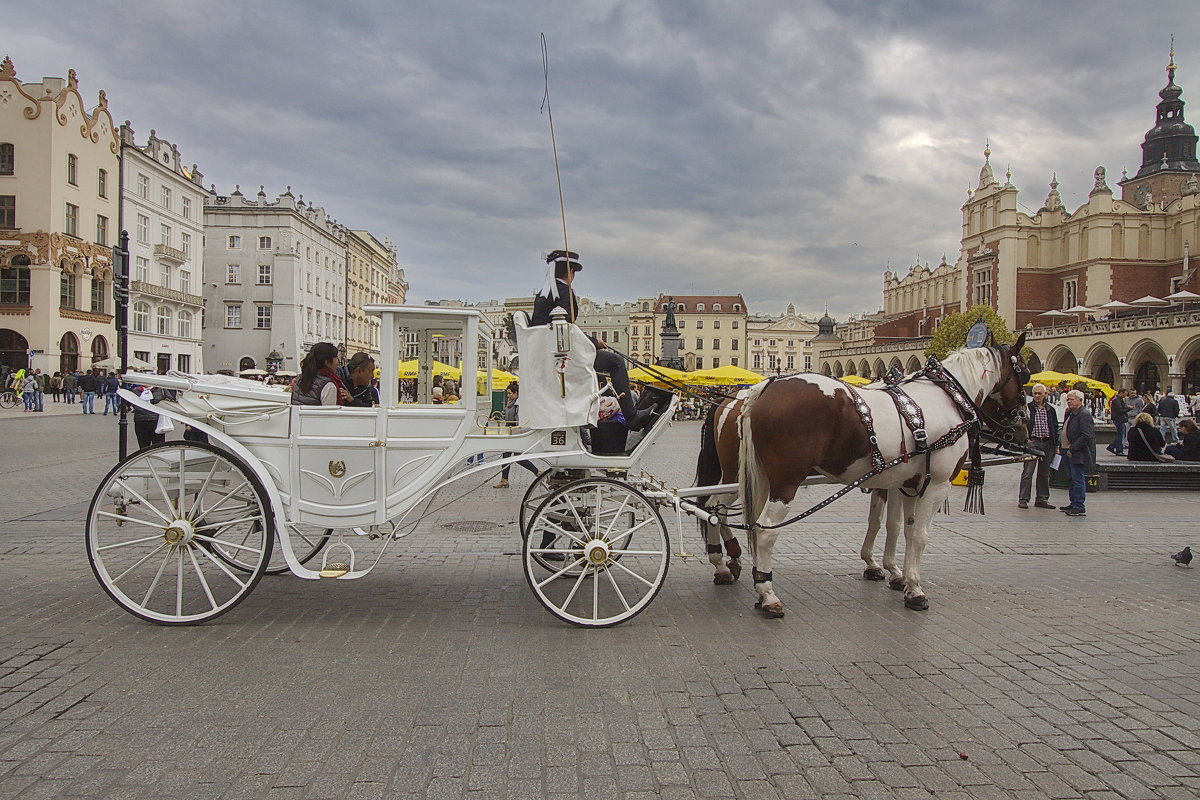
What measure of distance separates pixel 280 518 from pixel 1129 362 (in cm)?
5296

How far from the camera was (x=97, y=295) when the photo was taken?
42938mm

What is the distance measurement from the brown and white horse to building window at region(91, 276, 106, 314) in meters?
47.5

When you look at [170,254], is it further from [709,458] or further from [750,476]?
[750,476]

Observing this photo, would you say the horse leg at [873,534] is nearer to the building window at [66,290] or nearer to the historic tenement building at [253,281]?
the building window at [66,290]

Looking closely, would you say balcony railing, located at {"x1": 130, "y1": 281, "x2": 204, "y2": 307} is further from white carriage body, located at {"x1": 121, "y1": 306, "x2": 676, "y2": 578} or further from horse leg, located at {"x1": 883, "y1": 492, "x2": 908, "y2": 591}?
horse leg, located at {"x1": 883, "y1": 492, "x2": 908, "y2": 591}

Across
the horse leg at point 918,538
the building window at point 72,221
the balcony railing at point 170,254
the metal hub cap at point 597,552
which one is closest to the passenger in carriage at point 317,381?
the metal hub cap at point 597,552

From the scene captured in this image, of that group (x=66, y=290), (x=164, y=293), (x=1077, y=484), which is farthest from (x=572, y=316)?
(x=164, y=293)

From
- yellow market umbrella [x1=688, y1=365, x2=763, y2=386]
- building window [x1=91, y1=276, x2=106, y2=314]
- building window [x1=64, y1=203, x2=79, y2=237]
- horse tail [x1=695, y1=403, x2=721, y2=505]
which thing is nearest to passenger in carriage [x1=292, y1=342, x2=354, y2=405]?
horse tail [x1=695, y1=403, x2=721, y2=505]

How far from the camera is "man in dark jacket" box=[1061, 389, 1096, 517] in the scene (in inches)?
412

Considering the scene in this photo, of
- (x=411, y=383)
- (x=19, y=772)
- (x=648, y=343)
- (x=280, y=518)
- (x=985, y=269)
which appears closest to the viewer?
(x=19, y=772)

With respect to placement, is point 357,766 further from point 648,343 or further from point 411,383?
point 648,343

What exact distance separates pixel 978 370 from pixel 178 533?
619cm

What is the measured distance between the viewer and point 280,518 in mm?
4934

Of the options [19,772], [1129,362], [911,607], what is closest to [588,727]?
[19,772]
